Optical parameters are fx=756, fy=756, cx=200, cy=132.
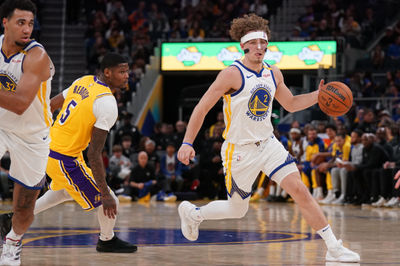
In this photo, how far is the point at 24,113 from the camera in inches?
215

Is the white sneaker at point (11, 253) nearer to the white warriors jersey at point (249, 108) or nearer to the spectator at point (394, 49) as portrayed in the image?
the white warriors jersey at point (249, 108)

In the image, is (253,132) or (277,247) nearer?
(253,132)

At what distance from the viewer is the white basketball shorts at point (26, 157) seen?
5.51m

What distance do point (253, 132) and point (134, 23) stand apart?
62.0 ft

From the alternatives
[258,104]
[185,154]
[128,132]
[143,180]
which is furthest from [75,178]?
[128,132]

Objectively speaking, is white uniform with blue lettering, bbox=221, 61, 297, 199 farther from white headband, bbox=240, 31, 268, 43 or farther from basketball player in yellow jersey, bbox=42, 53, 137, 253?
basketball player in yellow jersey, bbox=42, 53, 137, 253

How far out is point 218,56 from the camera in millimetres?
21859

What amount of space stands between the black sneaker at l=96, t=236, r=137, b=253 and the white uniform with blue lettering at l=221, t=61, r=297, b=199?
1079 millimetres

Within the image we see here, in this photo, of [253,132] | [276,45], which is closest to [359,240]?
[253,132]

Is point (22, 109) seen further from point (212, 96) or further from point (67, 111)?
point (212, 96)

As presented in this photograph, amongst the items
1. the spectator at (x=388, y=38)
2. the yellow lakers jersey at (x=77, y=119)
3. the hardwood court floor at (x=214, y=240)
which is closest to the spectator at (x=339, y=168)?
the hardwood court floor at (x=214, y=240)

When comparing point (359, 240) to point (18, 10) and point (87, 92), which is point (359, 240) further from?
point (18, 10)

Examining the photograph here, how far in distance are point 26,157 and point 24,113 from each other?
0.32m

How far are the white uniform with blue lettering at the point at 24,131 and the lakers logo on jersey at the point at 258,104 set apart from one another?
71.0 inches
